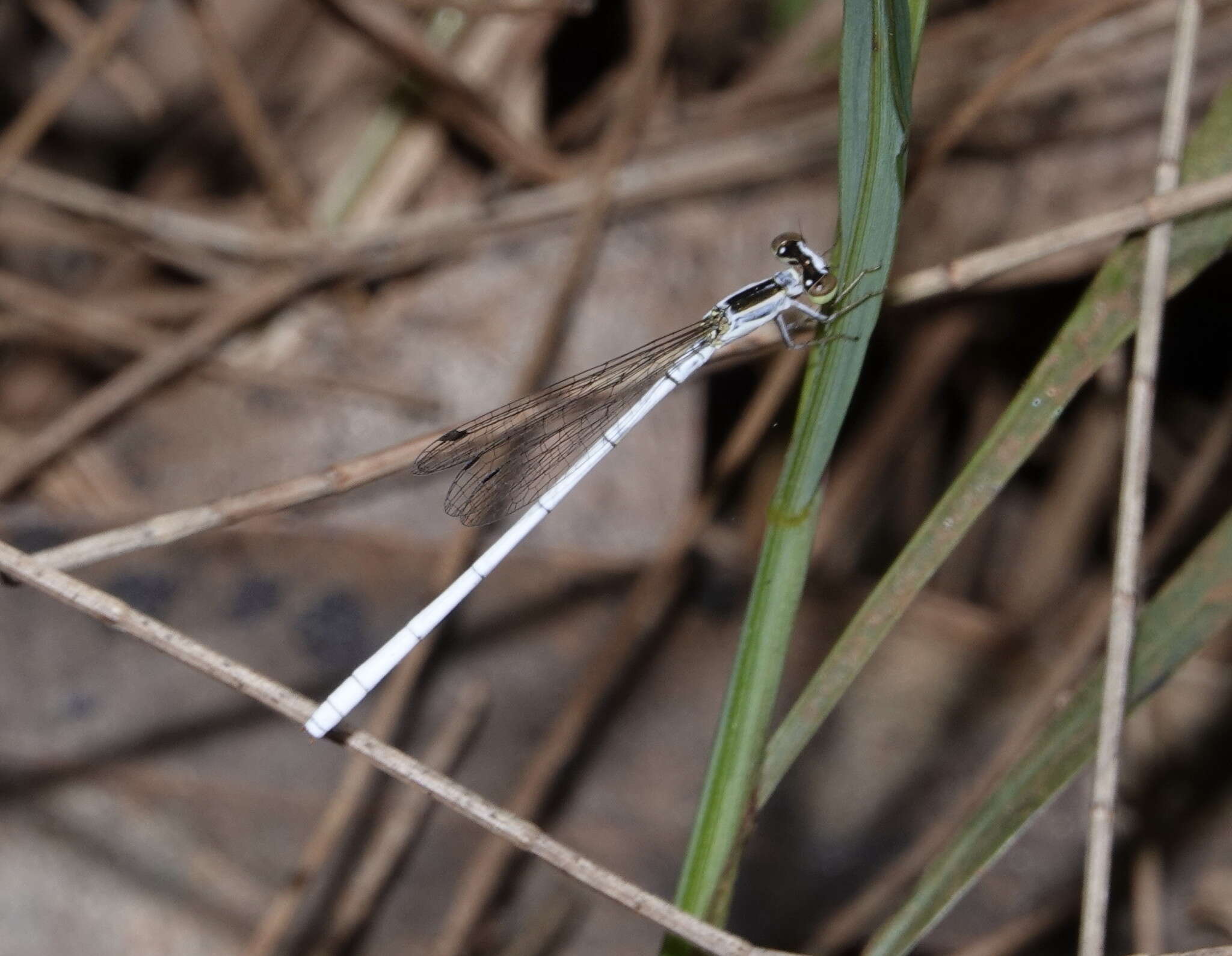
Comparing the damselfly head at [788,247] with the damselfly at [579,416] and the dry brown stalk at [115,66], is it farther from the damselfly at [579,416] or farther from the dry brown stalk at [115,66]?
the dry brown stalk at [115,66]

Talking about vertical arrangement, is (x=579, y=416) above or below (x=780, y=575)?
→ above

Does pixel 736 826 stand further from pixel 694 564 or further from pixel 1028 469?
pixel 1028 469

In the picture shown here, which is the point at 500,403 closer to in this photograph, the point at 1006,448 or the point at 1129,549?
the point at 1006,448

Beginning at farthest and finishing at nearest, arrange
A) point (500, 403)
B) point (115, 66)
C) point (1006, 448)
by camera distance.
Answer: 1. point (115, 66)
2. point (500, 403)
3. point (1006, 448)

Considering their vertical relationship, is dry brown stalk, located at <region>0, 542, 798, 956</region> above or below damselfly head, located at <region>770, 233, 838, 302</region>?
below

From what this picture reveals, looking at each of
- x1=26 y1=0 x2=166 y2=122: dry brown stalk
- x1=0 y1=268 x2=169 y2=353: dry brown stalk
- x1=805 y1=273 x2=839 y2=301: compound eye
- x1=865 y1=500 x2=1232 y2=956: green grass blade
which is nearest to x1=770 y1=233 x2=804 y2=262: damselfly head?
x1=805 y1=273 x2=839 y2=301: compound eye

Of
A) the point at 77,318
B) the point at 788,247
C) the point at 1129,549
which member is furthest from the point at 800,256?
the point at 77,318

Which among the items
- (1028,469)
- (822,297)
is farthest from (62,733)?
(1028,469)

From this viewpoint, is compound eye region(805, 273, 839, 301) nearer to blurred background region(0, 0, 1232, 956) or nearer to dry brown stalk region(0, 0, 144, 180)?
blurred background region(0, 0, 1232, 956)
